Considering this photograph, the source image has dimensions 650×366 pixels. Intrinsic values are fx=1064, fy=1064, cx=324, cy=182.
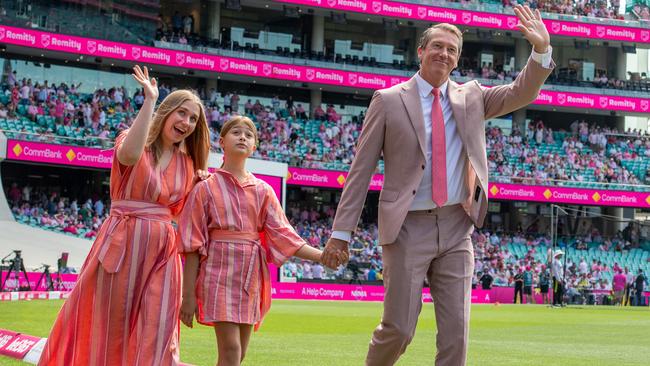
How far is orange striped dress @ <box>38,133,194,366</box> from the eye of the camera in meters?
6.97

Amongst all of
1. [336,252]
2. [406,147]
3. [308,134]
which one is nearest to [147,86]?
[336,252]

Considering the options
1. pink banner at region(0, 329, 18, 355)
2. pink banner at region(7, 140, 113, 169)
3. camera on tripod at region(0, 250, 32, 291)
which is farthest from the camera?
pink banner at region(7, 140, 113, 169)

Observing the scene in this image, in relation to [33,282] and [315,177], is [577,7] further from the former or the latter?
[33,282]

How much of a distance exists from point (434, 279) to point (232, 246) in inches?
57.4

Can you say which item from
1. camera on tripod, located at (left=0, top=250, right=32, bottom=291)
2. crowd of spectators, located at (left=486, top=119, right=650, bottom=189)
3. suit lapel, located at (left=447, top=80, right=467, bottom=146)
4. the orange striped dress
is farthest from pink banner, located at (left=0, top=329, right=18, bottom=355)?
crowd of spectators, located at (left=486, top=119, right=650, bottom=189)

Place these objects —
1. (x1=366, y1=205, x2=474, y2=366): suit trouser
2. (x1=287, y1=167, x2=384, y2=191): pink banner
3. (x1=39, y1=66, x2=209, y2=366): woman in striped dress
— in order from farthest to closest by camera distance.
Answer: (x1=287, y1=167, x2=384, y2=191): pink banner
(x1=39, y1=66, x2=209, y2=366): woman in striped dress
(x1=366, y1=205, x2=474, y2=366): suit trouser

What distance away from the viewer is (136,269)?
7.10 m

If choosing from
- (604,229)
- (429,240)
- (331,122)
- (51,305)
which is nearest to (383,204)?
(429,240)

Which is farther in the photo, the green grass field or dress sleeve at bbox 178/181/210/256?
the green grass field

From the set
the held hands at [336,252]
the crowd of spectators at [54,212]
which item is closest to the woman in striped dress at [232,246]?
the held hands at [336,252]

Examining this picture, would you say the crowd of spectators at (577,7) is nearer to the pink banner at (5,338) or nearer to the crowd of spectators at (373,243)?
the crowd of spectators at (373,243)

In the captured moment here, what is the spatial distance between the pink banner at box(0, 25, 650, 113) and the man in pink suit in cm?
4358

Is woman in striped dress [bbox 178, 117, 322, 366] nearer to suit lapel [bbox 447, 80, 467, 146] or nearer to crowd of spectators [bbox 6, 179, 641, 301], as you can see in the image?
suit lapel [bbox 447, 80, 467, 146]

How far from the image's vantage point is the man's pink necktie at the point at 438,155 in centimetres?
649
